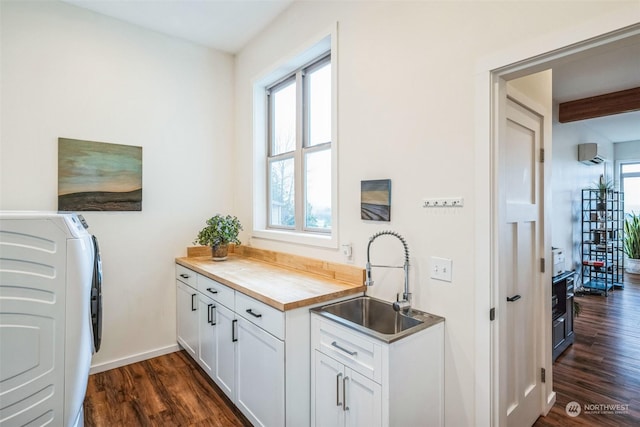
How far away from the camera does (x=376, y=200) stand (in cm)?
199

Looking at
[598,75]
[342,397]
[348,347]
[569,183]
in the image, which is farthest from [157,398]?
[569,183]

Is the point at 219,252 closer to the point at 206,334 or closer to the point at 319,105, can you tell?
the point at 206,334

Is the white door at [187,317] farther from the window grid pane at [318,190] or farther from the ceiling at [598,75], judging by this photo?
the ceiling at [598,75]

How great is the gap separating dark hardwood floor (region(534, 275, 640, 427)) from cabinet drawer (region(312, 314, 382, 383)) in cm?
146

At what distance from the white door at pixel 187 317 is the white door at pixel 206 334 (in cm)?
10


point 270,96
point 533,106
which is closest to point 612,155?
point 533,106

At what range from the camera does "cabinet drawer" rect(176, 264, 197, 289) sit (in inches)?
110

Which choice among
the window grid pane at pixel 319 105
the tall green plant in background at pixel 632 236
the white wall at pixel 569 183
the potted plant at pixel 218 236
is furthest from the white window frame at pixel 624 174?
the potted plant at pixel 218 236

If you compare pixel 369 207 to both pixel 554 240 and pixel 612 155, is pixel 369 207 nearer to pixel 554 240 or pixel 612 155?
pixel 554 240

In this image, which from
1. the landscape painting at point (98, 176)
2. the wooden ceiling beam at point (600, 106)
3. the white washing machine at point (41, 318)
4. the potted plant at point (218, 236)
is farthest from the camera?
the wooden ceiling beam at point (600, 106)

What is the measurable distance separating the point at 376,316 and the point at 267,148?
2.06 meters

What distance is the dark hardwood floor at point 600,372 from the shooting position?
7.06 feet

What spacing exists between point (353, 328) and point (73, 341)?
1.13 m

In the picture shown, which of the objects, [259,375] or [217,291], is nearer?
[259,375]
